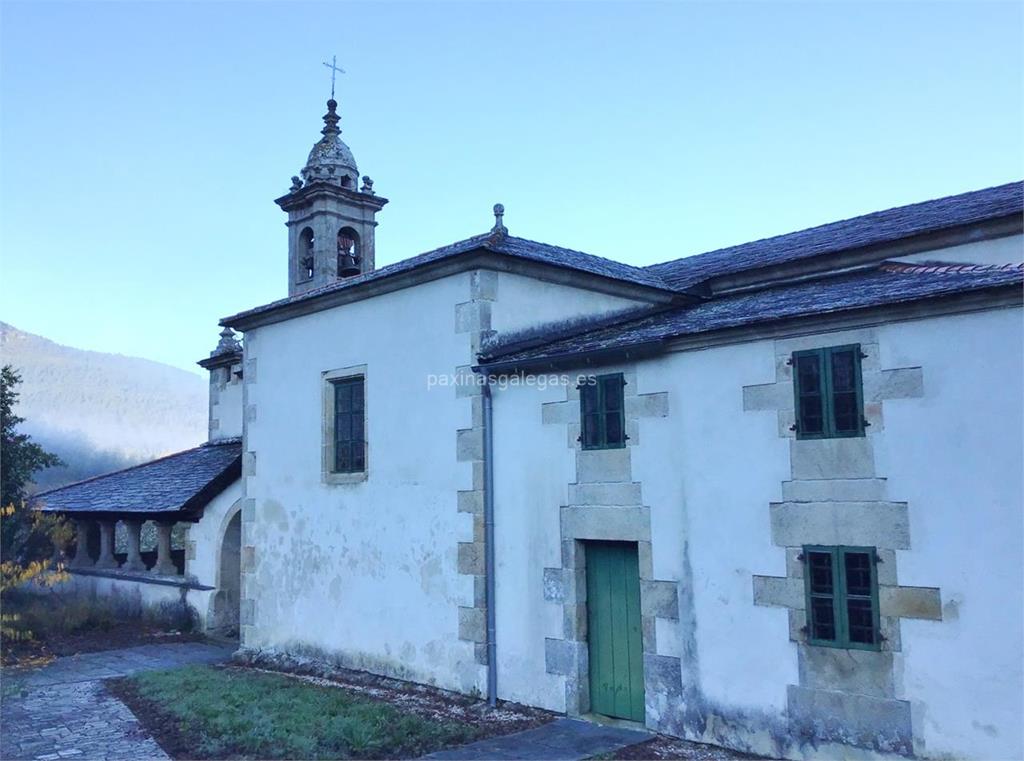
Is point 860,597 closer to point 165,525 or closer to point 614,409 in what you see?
point 614,409

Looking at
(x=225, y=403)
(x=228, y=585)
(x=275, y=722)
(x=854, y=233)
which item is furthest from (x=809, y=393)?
(x=225, y=403)

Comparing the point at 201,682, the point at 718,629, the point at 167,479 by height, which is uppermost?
the point at 167,479

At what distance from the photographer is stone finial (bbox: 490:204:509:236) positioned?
411 inches

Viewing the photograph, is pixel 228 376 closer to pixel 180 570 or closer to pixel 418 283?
pixel 180 570

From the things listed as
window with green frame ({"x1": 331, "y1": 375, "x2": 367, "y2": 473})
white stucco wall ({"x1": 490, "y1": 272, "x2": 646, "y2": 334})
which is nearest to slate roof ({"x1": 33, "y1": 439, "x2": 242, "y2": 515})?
window with green frame ({"x1": 331, "y1": 375, "x2": 367, "y2": 473})

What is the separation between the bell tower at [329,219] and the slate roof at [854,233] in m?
6.62

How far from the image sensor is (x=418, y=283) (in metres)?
10.7

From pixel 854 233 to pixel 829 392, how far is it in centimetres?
490

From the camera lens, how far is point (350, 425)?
→ 1159 cm

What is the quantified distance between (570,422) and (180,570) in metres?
12.9

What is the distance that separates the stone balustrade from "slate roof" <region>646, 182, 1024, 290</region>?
10619mm

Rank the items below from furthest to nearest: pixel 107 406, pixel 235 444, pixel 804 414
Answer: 1. pixel 107 406
2. pixel 235 444
3. pixel 804 414

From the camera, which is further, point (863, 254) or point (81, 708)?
point (863, 254)

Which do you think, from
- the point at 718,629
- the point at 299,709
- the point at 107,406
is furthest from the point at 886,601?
the point at 107,406
